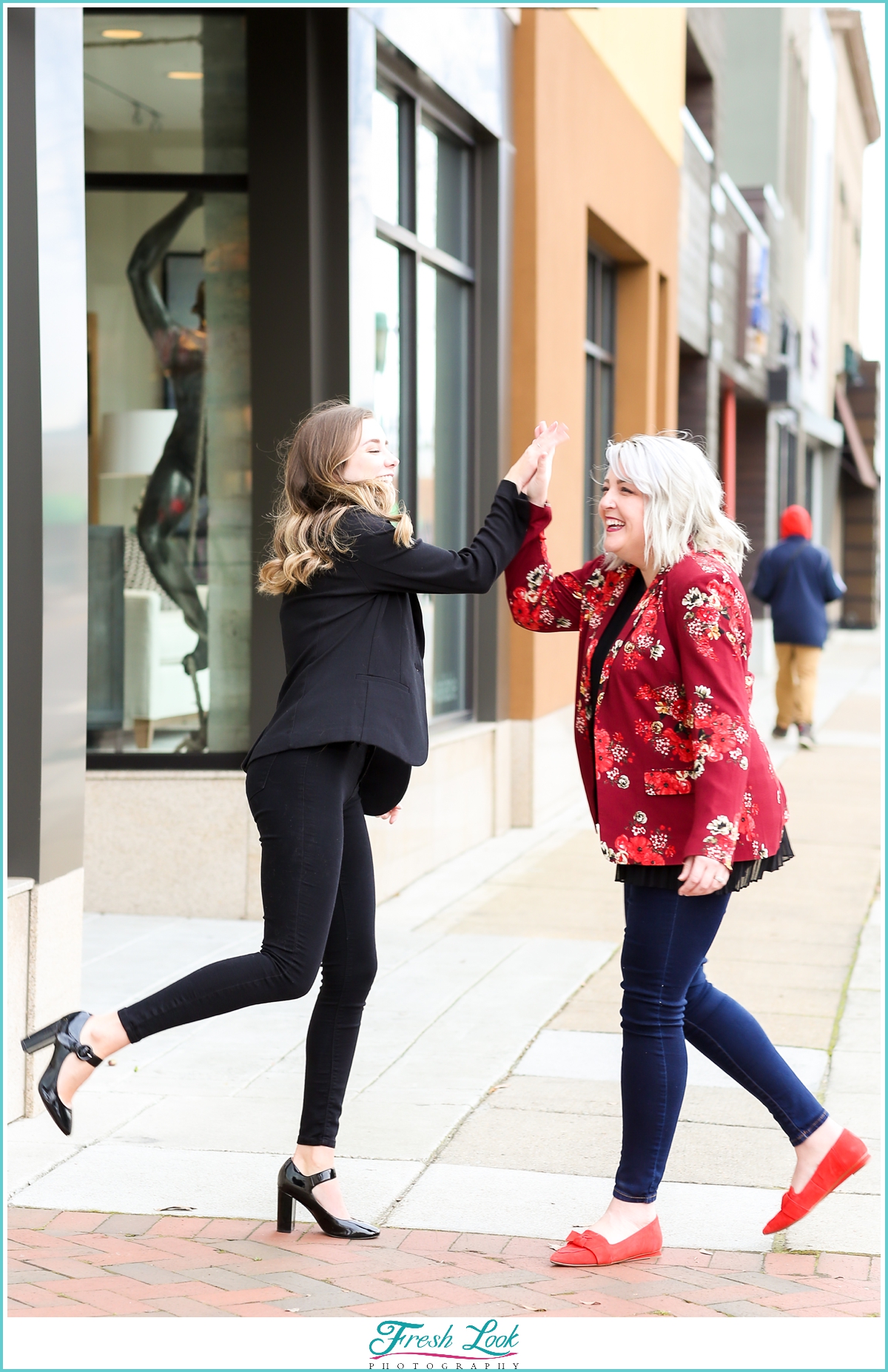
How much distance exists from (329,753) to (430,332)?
611 cm

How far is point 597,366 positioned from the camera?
13781mm

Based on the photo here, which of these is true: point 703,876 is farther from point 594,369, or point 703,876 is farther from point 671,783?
point 594,369

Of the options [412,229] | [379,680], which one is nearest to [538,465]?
[379,680]

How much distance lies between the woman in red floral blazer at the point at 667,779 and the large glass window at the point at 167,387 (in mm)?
4023

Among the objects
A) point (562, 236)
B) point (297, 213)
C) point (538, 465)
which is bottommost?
point (538, 465)

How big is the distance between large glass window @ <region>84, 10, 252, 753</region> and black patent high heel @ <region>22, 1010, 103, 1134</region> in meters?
3.95

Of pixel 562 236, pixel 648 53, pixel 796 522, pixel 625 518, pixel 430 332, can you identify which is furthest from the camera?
pixel 796 522

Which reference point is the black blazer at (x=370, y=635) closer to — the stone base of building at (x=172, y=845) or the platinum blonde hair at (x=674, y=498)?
the platinum blonde hair at (x=674, y=498)

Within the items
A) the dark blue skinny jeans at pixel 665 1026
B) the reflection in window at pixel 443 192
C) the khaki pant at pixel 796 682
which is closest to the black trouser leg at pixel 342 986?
the dark blue skinny jeans at pixel 665 1026

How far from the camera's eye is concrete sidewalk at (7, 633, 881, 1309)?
402 centimetres

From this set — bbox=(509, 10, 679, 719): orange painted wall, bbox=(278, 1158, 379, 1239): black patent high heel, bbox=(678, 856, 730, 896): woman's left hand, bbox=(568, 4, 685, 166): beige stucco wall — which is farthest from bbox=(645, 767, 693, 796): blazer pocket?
bbox=(568, 4, 685, 166): beige stucco wall

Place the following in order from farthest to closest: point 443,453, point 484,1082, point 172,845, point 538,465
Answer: point 443,453, point 172,845, point 484,1082, point 538,465

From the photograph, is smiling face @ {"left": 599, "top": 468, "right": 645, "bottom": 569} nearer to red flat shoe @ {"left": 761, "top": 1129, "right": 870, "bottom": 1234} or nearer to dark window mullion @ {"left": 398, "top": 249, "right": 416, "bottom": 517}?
red flat shoe @ {"left": 761, "top": 1129, "right": 870, "bottom": 1234}

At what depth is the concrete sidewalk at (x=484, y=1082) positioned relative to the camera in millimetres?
4023
